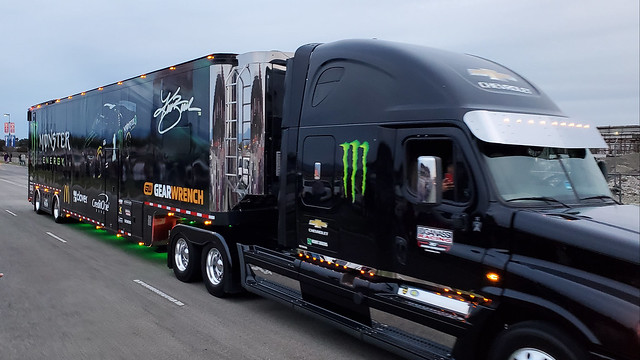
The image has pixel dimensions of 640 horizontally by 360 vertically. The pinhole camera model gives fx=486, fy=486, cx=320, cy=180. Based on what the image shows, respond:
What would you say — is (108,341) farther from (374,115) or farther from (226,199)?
(374,115)

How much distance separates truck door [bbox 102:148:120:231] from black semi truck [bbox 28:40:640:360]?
10.3 feet

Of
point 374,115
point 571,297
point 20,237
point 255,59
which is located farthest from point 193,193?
point 20,237

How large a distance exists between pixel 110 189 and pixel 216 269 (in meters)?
4.65

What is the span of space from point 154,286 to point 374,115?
15.7ft

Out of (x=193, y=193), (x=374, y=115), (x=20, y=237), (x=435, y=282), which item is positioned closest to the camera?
(x=435, y=282)

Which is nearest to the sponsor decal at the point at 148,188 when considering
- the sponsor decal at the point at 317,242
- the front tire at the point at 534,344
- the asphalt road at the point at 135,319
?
the asphalt road at the point at 135,319

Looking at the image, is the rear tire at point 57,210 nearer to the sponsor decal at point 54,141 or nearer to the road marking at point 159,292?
the sponsor decal at point 54,141

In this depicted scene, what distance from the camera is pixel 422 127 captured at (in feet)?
14.4

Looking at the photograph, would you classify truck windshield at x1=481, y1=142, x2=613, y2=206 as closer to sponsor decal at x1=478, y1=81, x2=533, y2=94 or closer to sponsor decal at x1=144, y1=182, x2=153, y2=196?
sponsor decal at x1=478, y1=81, x2=533, y2=94

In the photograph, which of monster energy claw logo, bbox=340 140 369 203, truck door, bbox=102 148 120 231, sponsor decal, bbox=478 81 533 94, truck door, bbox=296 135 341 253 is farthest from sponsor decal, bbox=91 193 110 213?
sponsor decal, bbox=478 81 533 94

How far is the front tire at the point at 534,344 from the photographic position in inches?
128
